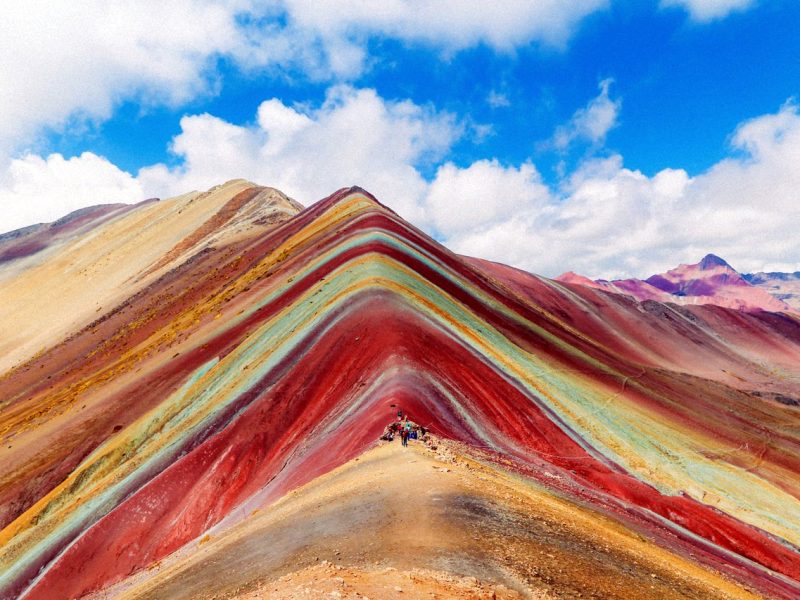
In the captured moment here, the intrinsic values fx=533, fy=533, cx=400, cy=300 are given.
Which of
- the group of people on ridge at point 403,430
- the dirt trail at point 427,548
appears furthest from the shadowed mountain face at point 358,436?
the group of people on ridge at point 403,430

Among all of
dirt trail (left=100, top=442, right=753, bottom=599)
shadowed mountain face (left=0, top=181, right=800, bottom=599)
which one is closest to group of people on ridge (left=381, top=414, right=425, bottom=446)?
shadowed mountain face (left=0, top=181, right=800, bottom=599)

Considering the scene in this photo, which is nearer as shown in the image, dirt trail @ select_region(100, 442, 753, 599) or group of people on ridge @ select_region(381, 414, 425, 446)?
dirt trail @ select_region(100, 442, 753, 599)

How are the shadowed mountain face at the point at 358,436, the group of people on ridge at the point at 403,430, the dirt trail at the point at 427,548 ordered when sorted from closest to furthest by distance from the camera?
the dirt trail at the point at 427,548 < the shadowed mountain face at the point at 358,436 < the group of people on ridge at the point at 403,430

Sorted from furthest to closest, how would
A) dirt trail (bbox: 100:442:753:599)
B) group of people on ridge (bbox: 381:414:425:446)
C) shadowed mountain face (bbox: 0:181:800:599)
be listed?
group of people on ridge (bbox: 381:414:425:446)
shadowed mountain face (bbox: 0:181:800:599)
dirt trail (bbox: 100:442:753:599)

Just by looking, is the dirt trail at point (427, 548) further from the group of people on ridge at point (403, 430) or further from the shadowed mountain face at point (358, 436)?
the group of people on ridge at point (403, 430)

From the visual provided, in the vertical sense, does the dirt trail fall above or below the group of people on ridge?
below

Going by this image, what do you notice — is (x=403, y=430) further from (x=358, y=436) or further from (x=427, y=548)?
(x=427, y=548)

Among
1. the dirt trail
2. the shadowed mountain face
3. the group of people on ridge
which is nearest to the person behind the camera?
the dirt trail

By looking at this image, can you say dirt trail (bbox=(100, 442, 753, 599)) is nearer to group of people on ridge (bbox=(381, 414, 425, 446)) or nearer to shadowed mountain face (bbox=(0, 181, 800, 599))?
shadowed mountain face (bbox=(0, 181, 800, 599))
